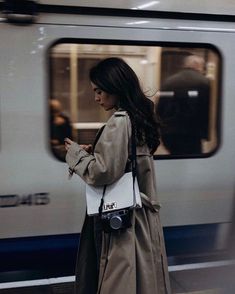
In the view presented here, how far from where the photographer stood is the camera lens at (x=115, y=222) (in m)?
2.33

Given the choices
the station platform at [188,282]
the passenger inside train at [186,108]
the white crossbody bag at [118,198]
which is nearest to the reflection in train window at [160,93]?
the passenger inside train at [186,108]

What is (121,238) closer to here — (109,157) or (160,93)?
(109,157)

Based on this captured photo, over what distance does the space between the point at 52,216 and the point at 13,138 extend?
0.59m

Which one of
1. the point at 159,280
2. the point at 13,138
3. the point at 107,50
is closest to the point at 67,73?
the point at 107,50

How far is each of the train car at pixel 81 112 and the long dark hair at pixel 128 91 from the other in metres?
0.98

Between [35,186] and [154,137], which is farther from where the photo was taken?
[35,186]

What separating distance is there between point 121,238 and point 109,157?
15.9 inches

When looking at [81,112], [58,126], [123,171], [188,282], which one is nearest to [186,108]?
[81,112]

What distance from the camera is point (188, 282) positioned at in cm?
374

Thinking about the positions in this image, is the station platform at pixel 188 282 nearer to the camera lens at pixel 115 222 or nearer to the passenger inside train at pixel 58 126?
the passenger inside train at pixel 58 126

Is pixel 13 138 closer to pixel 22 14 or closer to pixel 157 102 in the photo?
pixel 22 14

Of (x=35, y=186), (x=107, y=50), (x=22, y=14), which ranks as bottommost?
(x=35, y=186)

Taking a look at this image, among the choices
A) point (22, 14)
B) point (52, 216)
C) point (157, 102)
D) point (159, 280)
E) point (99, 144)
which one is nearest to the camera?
point (99, 144)

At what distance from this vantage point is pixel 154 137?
2.43 m
